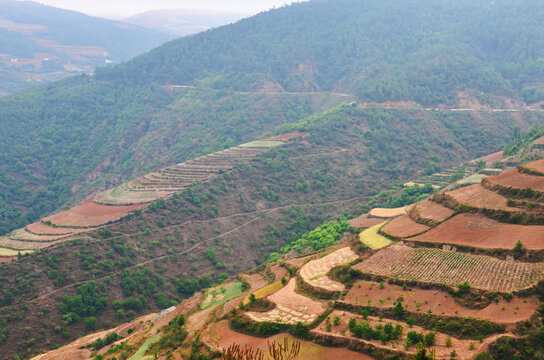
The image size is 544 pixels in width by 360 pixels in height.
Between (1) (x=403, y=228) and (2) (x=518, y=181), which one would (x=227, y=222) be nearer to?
(1) (x=403, y=228)

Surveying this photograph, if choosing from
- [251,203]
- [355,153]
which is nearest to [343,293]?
[251,203]

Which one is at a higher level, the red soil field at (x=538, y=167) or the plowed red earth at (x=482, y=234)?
the red soil field at (x=538, y=167)

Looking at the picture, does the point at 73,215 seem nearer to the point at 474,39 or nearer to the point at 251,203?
the point at 251,203

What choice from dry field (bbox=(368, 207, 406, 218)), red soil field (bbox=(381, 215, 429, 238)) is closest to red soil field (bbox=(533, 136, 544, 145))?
dry field (bbox=(368, 207, 406, 218))

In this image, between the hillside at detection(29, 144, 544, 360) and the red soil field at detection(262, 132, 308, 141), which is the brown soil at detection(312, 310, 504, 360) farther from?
the red soil field at detection(262, 132, 308, 141)

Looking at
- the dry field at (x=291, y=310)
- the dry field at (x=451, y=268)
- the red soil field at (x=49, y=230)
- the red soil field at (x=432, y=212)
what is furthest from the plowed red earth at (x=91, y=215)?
the dry field at (x=451, y=268)

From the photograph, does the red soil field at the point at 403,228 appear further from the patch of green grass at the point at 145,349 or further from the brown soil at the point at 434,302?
the patch of green grass at the point at 145,349
